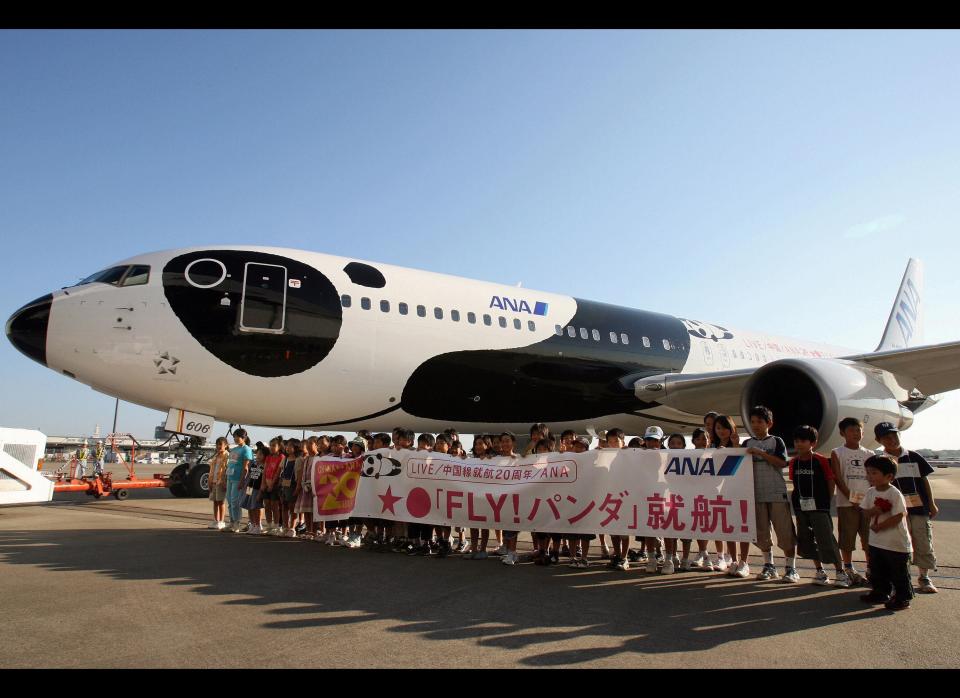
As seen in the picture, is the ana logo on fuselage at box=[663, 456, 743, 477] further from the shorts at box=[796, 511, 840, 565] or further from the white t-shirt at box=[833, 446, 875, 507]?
the white t-shirt at box=[833, 446, 875, 507]

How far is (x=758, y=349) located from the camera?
52.7ft

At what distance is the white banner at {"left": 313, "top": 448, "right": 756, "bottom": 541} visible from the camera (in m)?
5.86

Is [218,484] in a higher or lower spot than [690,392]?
lower

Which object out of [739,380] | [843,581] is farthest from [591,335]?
[843,581]

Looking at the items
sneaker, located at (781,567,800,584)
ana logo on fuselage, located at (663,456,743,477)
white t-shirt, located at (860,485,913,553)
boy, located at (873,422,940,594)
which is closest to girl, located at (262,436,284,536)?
ana logo on fuselage, located at (663,456,743,477)

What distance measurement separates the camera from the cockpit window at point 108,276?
9.11 metres

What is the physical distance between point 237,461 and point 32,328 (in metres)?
3.50

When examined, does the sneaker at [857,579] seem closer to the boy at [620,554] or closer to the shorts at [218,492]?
the boy at [620,554]

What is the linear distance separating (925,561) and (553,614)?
3499 mm

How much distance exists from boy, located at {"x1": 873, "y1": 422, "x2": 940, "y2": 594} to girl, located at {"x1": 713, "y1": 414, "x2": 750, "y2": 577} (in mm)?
1279

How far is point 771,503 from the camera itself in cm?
569

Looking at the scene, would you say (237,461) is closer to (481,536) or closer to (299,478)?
(299,478)

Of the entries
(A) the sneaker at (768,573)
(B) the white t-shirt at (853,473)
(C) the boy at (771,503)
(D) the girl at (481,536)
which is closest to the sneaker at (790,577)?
(C) the boy at (771,503)
